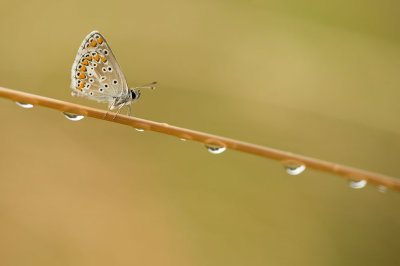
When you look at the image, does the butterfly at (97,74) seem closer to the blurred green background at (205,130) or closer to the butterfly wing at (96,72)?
the butterfly wing at (96,72)

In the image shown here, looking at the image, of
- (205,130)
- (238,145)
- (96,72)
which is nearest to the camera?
(238,145)

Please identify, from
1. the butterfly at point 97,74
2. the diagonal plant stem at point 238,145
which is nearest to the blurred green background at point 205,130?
the butterfly at point 97,74

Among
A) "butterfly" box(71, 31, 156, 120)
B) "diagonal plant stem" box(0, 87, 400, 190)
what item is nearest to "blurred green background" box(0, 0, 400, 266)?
"butterfly" box(71, 31, 156, 120)

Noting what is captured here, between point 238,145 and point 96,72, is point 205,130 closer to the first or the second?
point 96,72

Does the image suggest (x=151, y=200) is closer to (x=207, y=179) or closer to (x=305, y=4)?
(x=207, y=179)

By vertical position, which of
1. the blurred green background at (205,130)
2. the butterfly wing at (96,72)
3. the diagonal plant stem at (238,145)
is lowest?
the blurred green background at (205,130)

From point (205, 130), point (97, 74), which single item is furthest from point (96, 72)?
point (205, 130)
